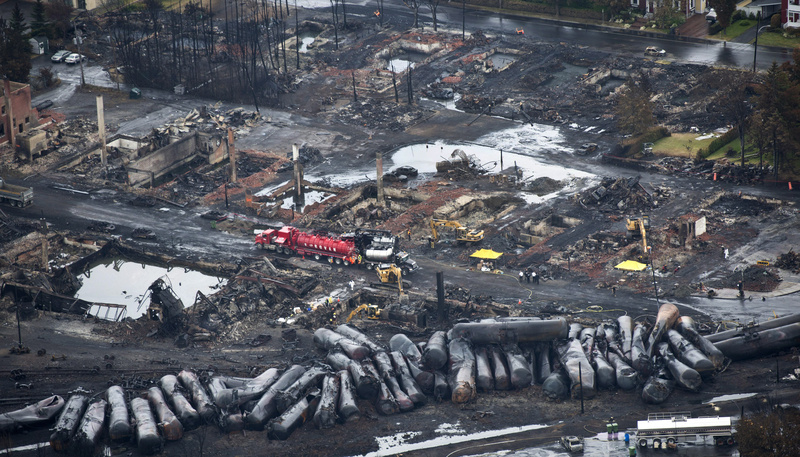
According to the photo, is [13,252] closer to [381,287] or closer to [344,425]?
[381,287]

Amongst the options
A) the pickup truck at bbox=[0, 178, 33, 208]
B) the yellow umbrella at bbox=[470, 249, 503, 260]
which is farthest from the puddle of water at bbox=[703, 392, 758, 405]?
the pickup truck at bbox=[0, 178, 33, 208]

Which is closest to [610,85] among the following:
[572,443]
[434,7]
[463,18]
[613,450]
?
[463,18]

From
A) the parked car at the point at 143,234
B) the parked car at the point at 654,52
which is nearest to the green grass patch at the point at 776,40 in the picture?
the parked car at the point at 654,52

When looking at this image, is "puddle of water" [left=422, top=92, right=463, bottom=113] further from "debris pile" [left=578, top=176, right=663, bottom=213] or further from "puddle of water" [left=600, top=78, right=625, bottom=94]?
"debris pile" [left=578, top=176, right=663, bottom=213]

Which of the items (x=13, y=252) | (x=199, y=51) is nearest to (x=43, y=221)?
(x=13, y=252)

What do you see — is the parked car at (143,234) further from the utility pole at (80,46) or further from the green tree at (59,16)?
the green tree at (59,16)

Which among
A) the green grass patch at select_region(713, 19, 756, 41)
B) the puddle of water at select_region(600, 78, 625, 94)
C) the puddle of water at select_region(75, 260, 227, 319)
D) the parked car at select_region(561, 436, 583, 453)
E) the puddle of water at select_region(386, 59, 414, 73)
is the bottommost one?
the puddle of water at select_region(75, 260, 227, 319)

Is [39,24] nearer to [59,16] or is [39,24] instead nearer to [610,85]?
[59,16]

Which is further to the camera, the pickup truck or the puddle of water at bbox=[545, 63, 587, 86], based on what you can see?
the puddle of water at bbox=[545, 63, 587, 86]
